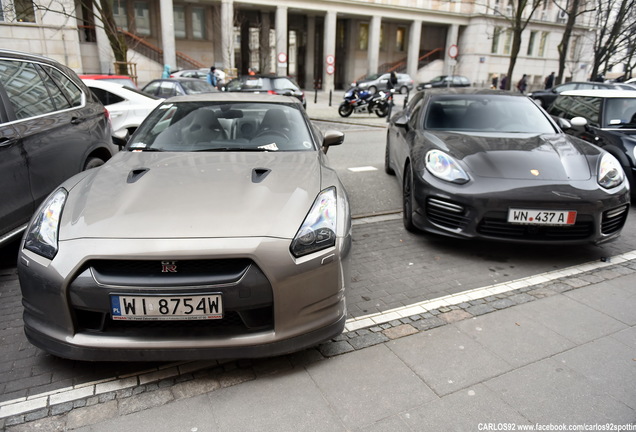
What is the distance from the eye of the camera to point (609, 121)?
21.2 ft

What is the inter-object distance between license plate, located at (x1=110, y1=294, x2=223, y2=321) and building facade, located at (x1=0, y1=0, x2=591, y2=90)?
25739 mm

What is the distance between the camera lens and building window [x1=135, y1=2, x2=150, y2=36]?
110ft

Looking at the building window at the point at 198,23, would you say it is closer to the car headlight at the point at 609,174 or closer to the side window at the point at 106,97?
the side window at the point at 106,97

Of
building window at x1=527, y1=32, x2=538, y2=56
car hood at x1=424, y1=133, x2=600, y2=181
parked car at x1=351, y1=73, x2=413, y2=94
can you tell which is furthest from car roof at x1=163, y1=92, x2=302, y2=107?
building window at x1=527, y1=32, x2=538, y2=56

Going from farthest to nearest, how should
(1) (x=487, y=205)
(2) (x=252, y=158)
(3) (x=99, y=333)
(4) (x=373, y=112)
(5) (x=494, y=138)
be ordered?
(4) (x=373, y=112)
(5) (x=494, y=138)
(1) (x=487, y=205)
(2) (x=252, y=158)
(3) (x=99, y=333)

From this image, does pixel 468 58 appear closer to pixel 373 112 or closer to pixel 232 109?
pixel 373 112

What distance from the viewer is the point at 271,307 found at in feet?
7.23

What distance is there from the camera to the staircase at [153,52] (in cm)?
3074

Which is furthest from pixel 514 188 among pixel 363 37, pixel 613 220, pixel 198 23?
pixel 363 37

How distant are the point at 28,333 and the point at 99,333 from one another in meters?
0.45

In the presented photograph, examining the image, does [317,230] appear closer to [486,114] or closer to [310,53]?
[486,114]

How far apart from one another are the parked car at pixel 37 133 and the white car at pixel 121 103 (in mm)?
2731

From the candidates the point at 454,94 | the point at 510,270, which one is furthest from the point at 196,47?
the point at 510,270

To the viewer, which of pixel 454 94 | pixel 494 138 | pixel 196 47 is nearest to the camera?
pixel 494 138
